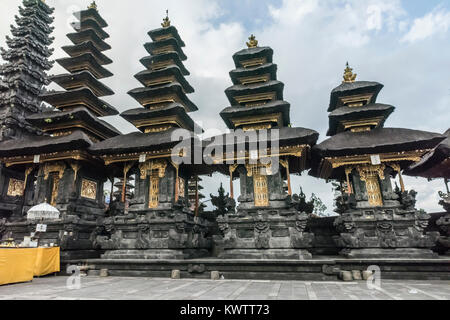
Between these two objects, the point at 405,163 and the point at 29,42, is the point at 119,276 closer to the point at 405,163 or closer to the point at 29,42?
the point at 405,163

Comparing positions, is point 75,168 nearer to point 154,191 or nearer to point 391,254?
point 154,191

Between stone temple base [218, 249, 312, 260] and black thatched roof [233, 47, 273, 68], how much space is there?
39.8 feet

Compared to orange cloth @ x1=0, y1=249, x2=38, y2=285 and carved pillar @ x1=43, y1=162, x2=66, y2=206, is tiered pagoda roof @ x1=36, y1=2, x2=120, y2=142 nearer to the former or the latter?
carved pillar @ x1=43, y1=162, x2=66, y2=206

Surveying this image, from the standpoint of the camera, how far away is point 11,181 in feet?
65.7

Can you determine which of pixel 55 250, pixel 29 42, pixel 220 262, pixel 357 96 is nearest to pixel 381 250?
pixel 220 262

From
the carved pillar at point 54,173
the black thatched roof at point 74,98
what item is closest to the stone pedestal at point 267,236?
the carved pillar at point 54,173

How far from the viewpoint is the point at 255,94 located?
631 inches

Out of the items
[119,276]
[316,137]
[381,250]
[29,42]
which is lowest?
[119,276]

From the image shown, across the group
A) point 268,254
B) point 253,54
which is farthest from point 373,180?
point 253,54

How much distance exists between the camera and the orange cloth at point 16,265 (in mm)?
9344

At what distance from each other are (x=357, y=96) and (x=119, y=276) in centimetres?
1590

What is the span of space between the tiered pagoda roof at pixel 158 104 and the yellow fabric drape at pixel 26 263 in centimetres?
580

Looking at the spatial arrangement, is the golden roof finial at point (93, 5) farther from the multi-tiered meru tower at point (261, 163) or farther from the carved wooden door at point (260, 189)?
the carved wooden door at point (260, 189)

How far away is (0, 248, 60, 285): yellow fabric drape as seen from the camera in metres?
9.43
